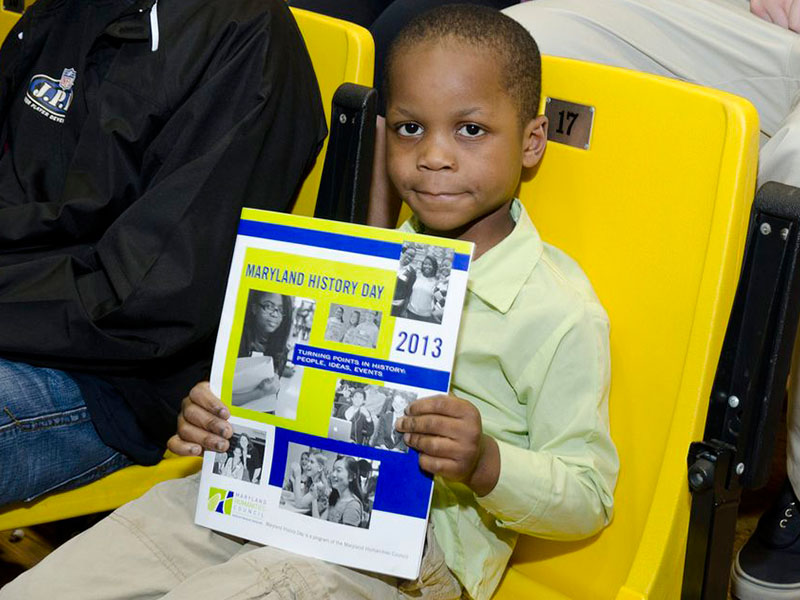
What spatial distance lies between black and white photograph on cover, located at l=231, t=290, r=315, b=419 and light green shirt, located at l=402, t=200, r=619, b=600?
0.23 meters

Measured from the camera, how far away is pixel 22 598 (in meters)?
1.27

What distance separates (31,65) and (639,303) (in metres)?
1.09

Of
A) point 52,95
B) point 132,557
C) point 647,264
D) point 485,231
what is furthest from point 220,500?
point 52,95

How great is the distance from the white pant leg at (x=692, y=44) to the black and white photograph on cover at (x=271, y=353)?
0.79 meters

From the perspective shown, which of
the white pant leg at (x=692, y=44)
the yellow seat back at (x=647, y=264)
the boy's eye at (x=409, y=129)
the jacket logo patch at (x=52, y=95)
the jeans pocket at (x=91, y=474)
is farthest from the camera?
the white pant leg at (x=692, y=44)

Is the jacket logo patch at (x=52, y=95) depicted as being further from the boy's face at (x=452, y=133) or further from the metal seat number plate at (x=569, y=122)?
the metal seat number plate at (x=569, y=122)

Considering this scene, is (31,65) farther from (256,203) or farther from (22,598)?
(22,598)

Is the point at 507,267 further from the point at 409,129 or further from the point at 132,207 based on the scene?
the point at 132,207

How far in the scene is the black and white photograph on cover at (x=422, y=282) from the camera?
1201 millimetres

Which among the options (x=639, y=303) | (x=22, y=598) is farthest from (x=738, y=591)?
(x=22, y=598)

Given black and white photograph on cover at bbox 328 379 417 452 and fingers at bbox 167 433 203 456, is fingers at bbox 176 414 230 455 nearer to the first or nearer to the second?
fingers at bbox 167 433 203 456

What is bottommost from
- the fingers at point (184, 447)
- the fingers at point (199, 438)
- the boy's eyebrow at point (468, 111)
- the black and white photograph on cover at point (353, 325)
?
the fingers at point (184, 447)

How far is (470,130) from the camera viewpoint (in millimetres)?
1374

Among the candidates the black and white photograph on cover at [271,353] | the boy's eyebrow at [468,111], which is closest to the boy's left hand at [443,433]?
the black and white photograph on cover at [271,353]
